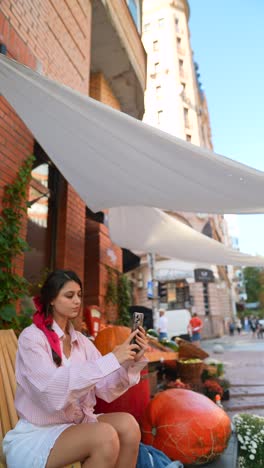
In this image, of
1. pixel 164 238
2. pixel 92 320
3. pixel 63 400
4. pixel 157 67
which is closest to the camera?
pixel 63 400

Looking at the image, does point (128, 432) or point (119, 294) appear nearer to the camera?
point (128, 432)

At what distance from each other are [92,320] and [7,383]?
3092 millimetres

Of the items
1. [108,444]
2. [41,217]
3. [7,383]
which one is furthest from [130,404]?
[41,217]

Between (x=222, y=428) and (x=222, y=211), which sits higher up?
(x=222, y=211)

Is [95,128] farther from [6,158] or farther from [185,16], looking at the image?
[185,16]

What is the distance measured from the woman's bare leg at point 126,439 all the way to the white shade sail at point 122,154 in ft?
6.30

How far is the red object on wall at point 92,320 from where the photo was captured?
18.5ft

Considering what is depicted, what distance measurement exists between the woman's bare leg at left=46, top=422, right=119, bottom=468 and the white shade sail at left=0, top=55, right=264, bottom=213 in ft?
6.57

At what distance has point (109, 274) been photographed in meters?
7.15

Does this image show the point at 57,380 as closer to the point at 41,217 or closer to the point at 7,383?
the point at 7,383

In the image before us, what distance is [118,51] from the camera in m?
7.57

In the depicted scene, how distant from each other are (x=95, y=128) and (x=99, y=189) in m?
1.15

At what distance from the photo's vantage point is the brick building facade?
397 cm

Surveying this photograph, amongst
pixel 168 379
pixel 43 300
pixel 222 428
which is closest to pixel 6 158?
pixel 43 300
